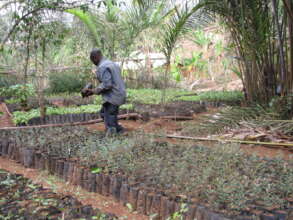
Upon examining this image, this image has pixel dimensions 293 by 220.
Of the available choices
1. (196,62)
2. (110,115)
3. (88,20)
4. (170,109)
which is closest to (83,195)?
(110,115)

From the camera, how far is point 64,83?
12562 mm

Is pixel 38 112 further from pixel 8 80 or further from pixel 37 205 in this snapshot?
pixel 8 80

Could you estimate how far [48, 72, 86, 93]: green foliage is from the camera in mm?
12562

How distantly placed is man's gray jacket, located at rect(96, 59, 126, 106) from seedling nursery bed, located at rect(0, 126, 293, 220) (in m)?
0.74

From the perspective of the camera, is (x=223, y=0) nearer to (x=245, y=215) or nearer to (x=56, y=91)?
(x=245, y=215)

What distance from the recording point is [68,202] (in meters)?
3.12

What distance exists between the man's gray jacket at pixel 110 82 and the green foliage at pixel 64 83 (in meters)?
6.91

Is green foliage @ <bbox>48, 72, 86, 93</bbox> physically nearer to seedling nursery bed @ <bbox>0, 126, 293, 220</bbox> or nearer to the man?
the man

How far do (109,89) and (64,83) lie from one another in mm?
7186

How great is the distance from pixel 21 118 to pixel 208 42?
40.1ft

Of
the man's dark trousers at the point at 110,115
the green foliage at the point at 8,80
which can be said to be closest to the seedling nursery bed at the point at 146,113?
the man's dark trousers at the point at 110,115

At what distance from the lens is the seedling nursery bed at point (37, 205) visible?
111 inches

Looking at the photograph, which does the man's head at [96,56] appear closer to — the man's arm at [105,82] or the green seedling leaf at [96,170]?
the man's arm at [105,82]

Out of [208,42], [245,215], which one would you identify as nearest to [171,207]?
[245,215]
